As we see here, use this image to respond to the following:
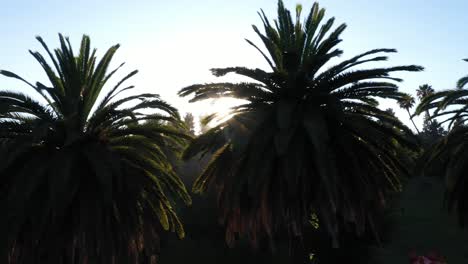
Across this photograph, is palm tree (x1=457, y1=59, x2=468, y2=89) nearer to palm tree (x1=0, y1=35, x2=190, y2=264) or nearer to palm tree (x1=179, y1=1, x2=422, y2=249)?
palm tree (x1=179, y1=1, x2=422, y2=249)

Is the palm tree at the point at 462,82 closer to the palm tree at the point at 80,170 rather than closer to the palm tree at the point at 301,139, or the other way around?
the palm tree at the point at 301,139

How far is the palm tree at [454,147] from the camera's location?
70.2 feet

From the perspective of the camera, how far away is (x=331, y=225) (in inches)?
649

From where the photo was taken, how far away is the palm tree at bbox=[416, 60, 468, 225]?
2139cm

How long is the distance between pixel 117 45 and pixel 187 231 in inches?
820

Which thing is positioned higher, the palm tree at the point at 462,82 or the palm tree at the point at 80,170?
the palm tree at the point at 462,82

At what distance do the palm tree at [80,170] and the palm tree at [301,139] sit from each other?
2235 mm

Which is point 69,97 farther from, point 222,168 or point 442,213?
point 442,213

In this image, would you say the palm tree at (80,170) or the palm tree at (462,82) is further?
the palm tree at (462,82)

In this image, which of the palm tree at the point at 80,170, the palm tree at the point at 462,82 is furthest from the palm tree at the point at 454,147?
the palm tree at the point at 80,170

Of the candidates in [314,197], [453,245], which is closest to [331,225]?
[314,197]

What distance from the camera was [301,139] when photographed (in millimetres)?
16797

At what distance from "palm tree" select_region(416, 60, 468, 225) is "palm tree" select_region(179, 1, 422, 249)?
162 inches

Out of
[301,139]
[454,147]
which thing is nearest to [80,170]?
[301,139]
